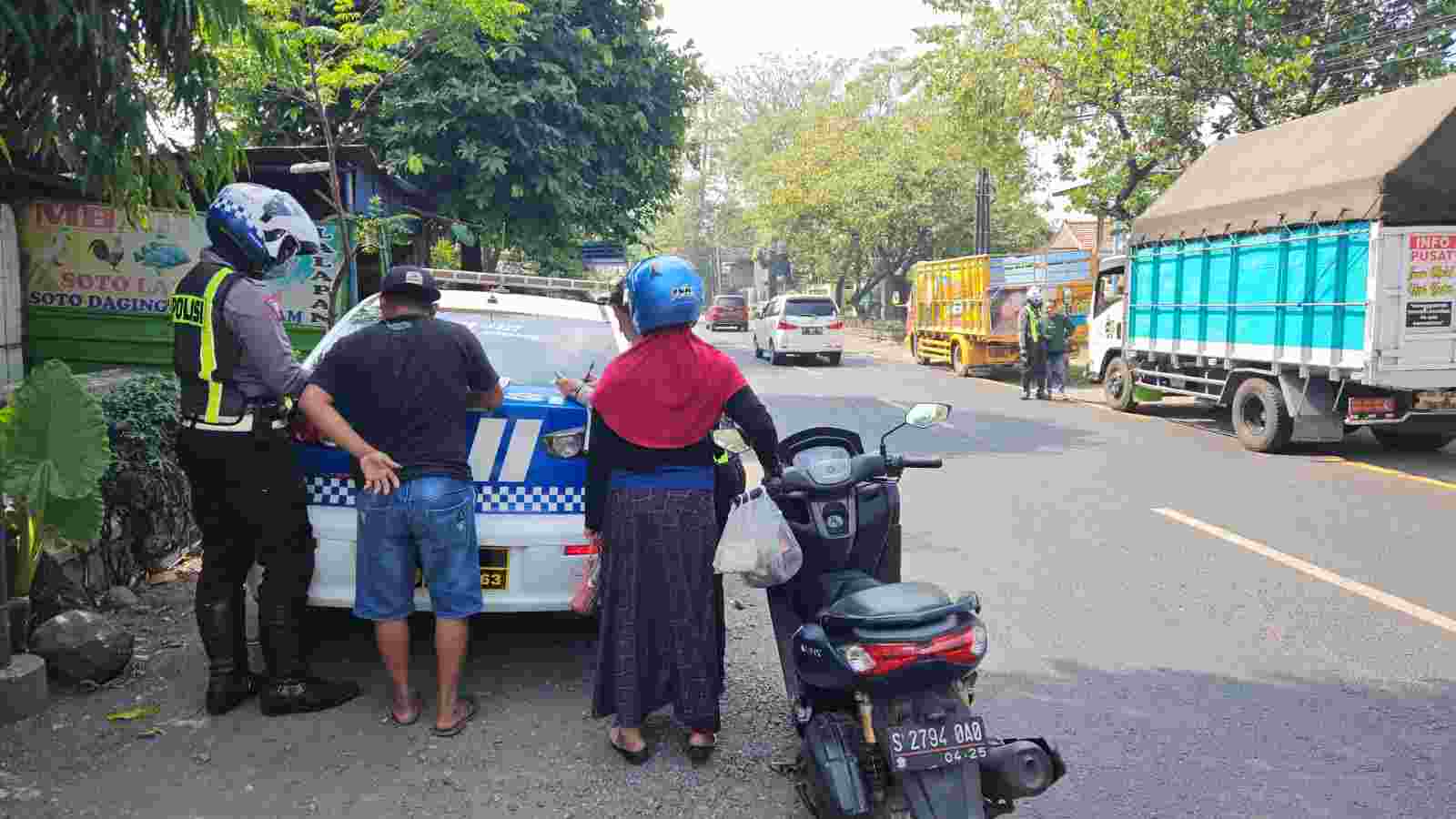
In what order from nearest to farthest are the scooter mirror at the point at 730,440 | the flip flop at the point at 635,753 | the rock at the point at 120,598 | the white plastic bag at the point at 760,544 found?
the white plastic bag at the point at 760,544
the scooter mirror at the point at 730,440
the flip flop at the point at 635,753
the rock at the point at 120,598

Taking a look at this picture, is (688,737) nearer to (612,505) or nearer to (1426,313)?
(612,505)

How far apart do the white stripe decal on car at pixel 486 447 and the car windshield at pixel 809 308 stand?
65.6ft

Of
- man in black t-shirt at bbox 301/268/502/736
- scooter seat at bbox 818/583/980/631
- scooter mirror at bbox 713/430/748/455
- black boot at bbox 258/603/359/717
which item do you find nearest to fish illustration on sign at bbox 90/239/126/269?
black boot at bbox 258/603/359/717

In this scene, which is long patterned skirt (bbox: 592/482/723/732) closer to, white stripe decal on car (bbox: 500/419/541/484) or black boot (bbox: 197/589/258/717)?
white stripe decal on car (bbox: 500/419/541/484)

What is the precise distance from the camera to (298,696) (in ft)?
13.4

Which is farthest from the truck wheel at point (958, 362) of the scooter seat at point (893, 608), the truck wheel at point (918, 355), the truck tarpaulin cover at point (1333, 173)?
the scooter seat at point (893, 608)

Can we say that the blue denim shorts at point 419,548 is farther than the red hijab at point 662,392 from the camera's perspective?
Yes

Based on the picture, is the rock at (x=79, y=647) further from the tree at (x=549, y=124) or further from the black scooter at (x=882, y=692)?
the tree at (x=549, y=124)

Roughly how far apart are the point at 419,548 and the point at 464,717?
66cm

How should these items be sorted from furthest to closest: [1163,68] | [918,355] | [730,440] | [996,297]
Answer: [918,355] → [996,297] → [1163,68] → [730,440]

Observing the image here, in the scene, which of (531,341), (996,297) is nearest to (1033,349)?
(996,297)

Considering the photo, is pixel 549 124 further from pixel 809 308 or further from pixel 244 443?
pixel 809 308

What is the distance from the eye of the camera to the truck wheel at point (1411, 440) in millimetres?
10859

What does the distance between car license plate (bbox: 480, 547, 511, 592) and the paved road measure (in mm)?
495
